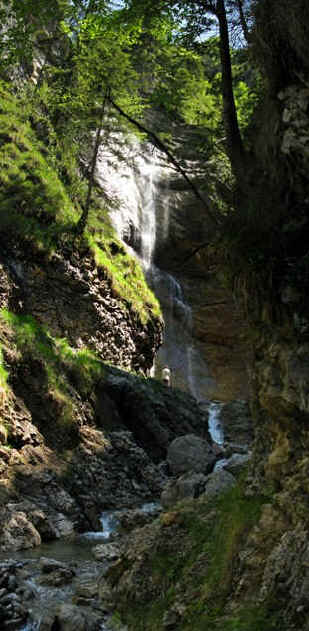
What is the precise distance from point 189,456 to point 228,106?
913cm

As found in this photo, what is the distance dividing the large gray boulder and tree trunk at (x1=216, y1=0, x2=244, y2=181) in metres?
8.47

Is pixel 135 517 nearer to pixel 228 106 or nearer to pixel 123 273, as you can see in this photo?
pixel 228 106

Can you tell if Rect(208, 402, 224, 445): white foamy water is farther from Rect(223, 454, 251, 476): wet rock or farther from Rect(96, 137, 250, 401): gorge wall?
Rect(223, 454, 251, 476): wet rock

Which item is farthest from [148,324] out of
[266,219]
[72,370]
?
[266,219]

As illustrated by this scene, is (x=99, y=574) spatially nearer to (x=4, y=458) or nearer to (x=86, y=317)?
(x=4, y=458)

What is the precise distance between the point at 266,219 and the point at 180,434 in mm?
10931

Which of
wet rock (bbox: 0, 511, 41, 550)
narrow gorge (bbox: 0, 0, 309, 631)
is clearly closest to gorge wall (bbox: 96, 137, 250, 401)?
narrow gorge (bbox: 0, 0, 309, 631)

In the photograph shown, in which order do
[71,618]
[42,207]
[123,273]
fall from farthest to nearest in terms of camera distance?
1. [123,273]
2. [42,207]
3. [71,618]

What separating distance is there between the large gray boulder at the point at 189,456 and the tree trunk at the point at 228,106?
27.8 feet

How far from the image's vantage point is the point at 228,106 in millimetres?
6164

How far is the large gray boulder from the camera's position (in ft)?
42.3

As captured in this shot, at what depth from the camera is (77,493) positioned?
9.97 metres

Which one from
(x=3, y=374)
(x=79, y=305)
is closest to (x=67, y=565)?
(x=3, y=374)

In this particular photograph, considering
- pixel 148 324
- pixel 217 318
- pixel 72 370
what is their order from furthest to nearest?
pixel 217 318 → pixel 148 324 → pixel 72 370
